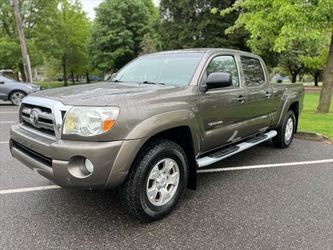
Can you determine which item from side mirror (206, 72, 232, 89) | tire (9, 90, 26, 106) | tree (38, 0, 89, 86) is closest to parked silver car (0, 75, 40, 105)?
tire (9, 90, 26, 106)

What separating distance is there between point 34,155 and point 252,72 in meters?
3.56

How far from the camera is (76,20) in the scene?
3081 centimetres

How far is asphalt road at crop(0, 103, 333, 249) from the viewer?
8.91 ft

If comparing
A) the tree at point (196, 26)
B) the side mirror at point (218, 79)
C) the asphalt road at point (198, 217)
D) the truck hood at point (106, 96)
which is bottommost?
the asphalt road at point (198, 217)

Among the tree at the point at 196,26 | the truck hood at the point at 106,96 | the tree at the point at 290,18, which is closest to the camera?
the truck hood at the point at 106,96

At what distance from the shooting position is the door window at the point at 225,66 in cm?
394

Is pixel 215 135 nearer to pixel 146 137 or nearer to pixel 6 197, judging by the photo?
pixel 146 137

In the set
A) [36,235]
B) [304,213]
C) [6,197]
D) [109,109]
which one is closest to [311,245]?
[304,213]

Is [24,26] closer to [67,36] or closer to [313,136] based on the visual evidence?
[67,36]

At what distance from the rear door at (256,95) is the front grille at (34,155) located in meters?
2.84

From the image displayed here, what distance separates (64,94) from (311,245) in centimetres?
276

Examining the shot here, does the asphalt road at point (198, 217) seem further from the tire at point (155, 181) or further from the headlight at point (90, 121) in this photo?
the headlight at point (90, 121)

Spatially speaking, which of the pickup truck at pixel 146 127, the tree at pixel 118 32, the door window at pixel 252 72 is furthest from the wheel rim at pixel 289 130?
the tree at pixel 118 32

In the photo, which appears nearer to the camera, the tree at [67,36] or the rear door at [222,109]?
the rear door at [222,109]
